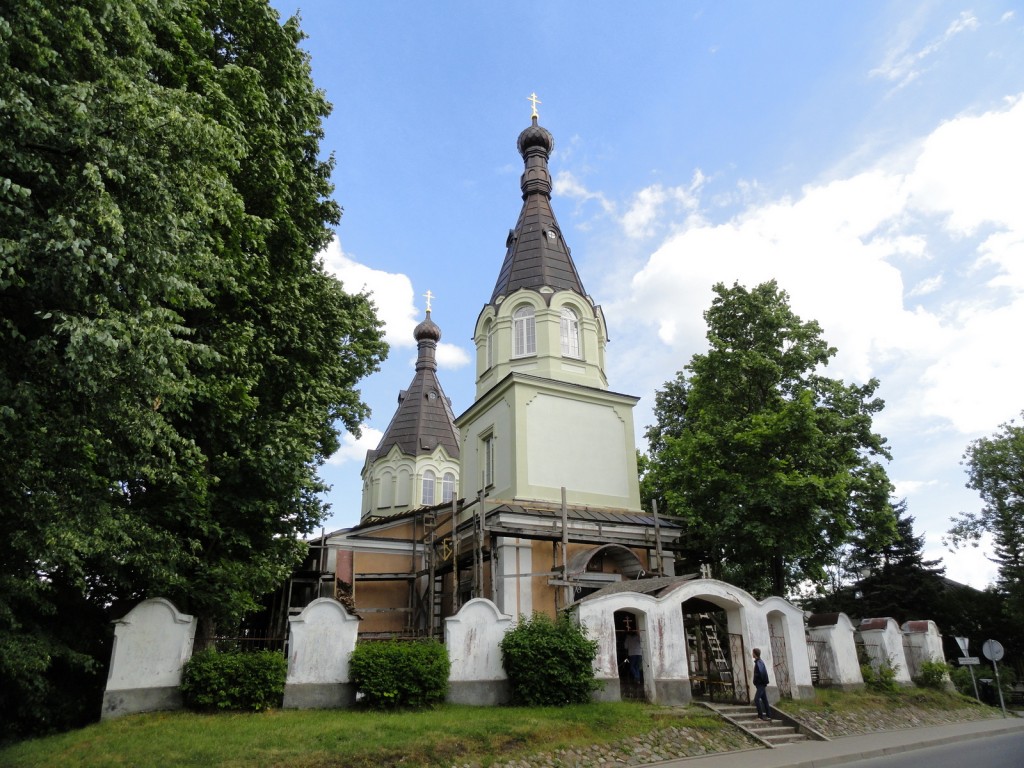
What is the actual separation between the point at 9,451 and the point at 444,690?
24.7 feet

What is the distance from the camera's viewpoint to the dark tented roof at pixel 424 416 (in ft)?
111

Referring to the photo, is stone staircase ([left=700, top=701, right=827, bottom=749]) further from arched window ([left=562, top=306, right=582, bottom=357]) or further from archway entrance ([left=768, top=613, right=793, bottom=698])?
arched window ([left=562, top=306, right=582, bottom=357])

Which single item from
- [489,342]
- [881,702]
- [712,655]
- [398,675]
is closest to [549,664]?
[398,675]

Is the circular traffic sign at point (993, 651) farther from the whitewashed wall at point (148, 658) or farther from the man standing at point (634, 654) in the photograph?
the whitewashed wall at point (148, 658)

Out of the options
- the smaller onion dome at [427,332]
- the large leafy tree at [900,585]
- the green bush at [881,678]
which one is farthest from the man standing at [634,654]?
the smaller onion dome at [427,332]

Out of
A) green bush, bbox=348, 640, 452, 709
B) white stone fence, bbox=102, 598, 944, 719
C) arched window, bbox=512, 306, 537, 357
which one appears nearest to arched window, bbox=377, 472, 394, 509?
arched window, bbox=512, 306, 537, 357

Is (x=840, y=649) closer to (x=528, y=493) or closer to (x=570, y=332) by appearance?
(x=528, y=493)

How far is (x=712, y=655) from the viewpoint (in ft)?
52.3

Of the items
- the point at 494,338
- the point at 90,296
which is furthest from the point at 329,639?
the point at 494,338

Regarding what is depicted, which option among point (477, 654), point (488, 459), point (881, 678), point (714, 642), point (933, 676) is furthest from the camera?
point (488, 459)

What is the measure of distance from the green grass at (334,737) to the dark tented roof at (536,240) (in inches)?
527

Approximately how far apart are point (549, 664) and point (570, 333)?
11407 millimetres

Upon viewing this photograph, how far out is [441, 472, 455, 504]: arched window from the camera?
32625mm

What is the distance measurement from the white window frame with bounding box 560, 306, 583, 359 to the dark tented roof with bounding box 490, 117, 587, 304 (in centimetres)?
79
